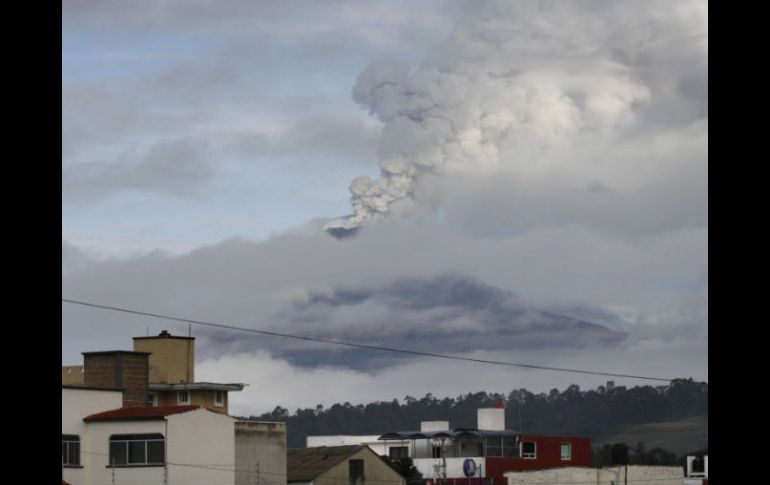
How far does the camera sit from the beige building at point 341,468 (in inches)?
3063

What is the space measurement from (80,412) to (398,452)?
144 ft

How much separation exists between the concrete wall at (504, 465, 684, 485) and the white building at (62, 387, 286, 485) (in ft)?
85.0

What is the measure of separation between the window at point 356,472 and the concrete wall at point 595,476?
1043cm

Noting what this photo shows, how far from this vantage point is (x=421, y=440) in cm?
10125

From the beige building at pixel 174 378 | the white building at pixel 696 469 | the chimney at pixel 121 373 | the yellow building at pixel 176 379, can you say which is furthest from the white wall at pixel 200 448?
the white building at pixel 696 469

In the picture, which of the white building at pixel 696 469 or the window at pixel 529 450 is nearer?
the white building at pixel 696 469

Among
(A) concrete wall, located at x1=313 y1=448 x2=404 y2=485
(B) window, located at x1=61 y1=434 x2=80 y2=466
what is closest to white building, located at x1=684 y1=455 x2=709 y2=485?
(A) concrete wall, located at x1=313 y1=448 x2=404 y2=485

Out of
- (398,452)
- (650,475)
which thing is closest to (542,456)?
(650,475)

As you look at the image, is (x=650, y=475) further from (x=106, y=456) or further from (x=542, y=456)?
(x=106, y=456)

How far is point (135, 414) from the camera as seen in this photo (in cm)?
6200

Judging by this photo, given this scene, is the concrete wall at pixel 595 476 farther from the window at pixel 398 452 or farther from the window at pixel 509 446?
the window at pixel 398 452
